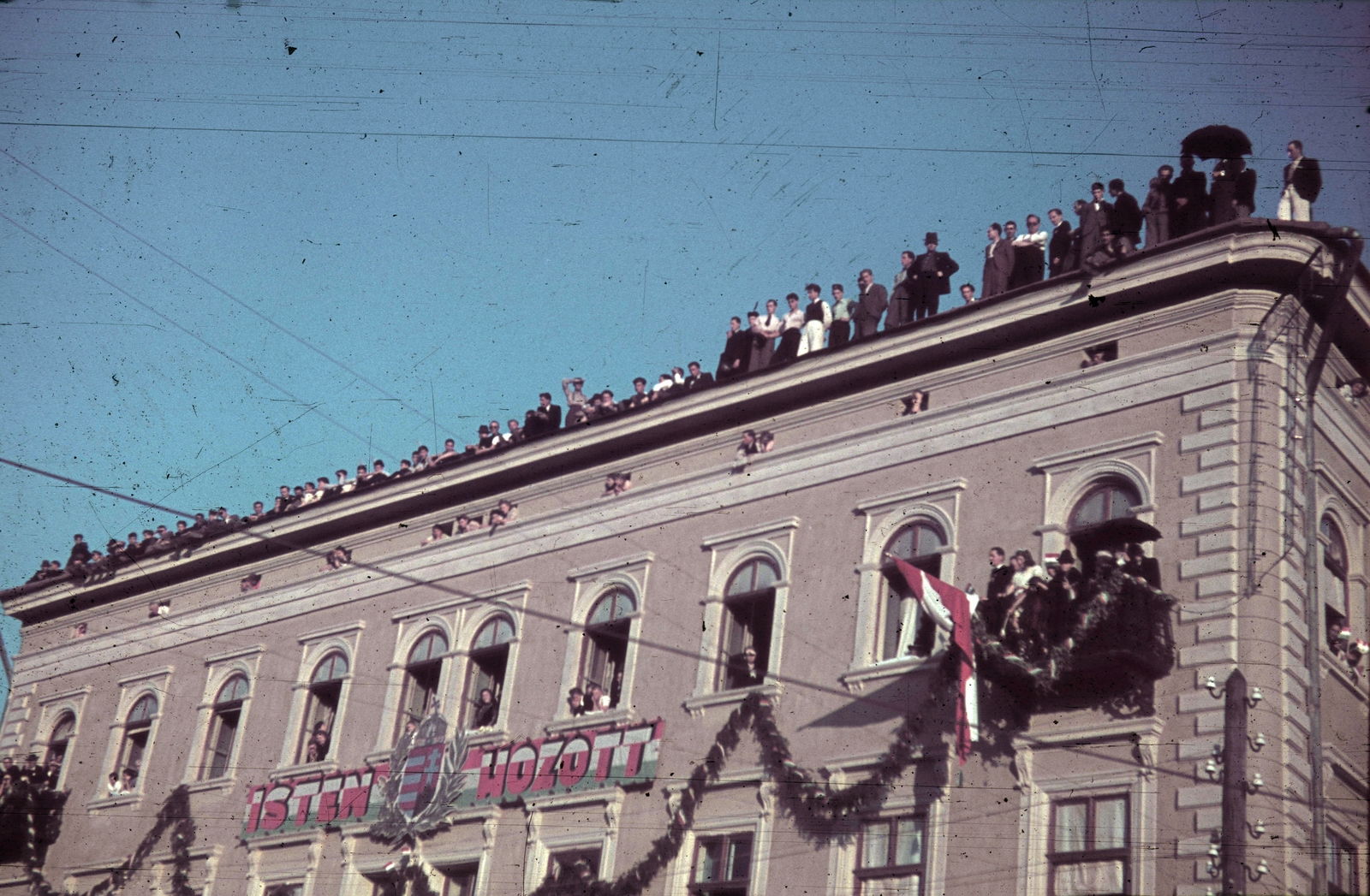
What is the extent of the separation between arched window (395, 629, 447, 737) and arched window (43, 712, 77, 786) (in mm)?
9733

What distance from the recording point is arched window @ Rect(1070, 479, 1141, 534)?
22281mm

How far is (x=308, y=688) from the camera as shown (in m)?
31.6

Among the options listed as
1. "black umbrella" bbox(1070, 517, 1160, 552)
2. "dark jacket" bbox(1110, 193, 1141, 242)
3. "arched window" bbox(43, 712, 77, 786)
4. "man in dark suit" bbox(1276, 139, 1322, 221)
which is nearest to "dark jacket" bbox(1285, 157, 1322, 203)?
"man in dark suit" bbox(1276, 139, 1322, 221)

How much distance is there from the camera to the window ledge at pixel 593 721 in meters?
26.2

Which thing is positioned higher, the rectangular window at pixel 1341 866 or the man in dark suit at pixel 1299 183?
the man in dark suit at pixel 1299 183

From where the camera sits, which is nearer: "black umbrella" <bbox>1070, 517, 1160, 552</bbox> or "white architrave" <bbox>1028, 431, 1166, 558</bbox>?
"black umbrella" <bbox>1070, 517, 1160, 552</bbox>

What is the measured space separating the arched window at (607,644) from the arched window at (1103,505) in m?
7.26

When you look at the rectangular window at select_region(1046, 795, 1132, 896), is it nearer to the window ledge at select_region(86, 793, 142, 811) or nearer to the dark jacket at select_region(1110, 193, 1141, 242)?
the dark jacket at select_region(1110, 193, 1141, 242)

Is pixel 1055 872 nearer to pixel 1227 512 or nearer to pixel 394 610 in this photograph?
pixel 1227 512

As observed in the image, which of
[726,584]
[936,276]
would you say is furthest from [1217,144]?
[726,584]

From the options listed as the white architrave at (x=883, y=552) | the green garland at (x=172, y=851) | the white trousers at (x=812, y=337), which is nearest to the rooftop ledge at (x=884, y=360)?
the white trousers at (x=812, y=337)

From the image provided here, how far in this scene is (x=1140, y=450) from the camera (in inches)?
878

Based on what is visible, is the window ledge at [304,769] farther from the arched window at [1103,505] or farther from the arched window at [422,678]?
the arched window at [1103,505]

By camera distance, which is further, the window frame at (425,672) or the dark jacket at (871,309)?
the window frame at (425,672)
